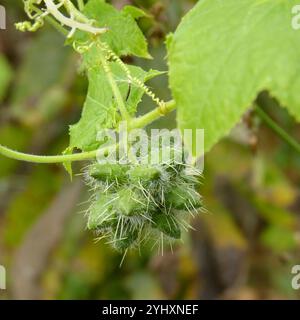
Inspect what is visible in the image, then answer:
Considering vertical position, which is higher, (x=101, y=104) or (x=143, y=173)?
(x=101, y=104)

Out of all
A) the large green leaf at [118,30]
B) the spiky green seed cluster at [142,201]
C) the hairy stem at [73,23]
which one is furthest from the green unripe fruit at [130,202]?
the large green leaf at [118,30]

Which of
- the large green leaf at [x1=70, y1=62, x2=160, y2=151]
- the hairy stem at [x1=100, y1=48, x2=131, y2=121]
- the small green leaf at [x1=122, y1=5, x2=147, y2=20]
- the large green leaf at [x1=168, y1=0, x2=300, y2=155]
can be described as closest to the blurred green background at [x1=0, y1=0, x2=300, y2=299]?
the small green leaf at [x1=122, y1=5, x2=147, y2=20]

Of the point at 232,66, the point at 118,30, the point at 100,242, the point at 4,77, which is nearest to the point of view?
the point at 232,66

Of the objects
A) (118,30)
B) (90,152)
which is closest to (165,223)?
(90,152)

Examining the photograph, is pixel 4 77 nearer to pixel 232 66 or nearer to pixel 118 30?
pixel 118 30

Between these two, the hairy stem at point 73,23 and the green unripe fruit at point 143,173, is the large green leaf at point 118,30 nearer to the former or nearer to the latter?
the hairy stem at point 73,23

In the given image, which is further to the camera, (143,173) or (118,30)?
(118,30)

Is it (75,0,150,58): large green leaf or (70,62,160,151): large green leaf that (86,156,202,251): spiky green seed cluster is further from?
(75,0,150,58): large green leaf
